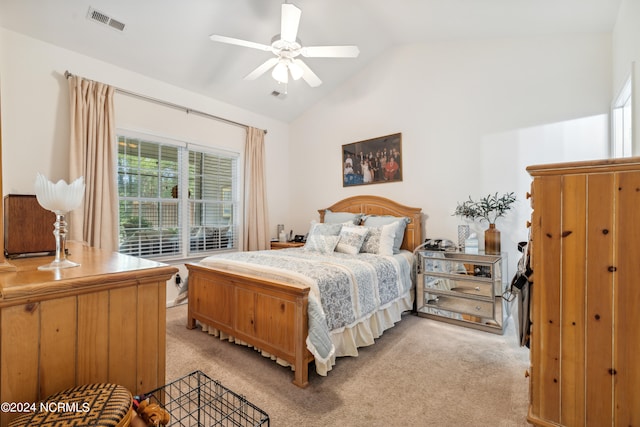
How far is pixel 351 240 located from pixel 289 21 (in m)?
2.20

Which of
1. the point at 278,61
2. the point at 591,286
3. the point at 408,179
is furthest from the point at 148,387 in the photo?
the point at 408,179

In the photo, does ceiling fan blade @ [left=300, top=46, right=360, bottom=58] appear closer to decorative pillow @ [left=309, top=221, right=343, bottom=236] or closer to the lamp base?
decorative pillow @ [left=309, top=221, right=343, bottom=236]

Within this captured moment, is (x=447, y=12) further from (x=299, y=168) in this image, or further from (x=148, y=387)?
(x=148, y=387)

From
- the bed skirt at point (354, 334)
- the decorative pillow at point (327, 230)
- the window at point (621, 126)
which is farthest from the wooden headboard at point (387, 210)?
the window at point (621, 126)

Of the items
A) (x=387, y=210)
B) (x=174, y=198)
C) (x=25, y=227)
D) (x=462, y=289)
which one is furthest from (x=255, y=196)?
(x=25, y=227)

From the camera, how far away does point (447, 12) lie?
3043mm

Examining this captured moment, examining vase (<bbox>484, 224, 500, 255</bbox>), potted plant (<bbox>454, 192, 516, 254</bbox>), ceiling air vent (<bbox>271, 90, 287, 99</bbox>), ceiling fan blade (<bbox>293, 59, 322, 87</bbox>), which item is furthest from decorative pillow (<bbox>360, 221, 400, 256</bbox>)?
ceiling air vent (<bbox>271, 90, 287, 99</bbox>)

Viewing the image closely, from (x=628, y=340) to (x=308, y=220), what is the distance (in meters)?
4.12

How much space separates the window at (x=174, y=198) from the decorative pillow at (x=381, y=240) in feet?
7.03

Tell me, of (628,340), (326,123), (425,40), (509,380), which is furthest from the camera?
(326,123)

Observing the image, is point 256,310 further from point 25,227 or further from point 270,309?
point 25,227

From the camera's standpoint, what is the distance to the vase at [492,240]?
3.14 m

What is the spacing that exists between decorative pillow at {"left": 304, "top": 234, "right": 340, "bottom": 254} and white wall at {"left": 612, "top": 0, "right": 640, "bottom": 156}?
2.62m

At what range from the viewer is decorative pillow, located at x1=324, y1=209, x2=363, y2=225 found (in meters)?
3.97
